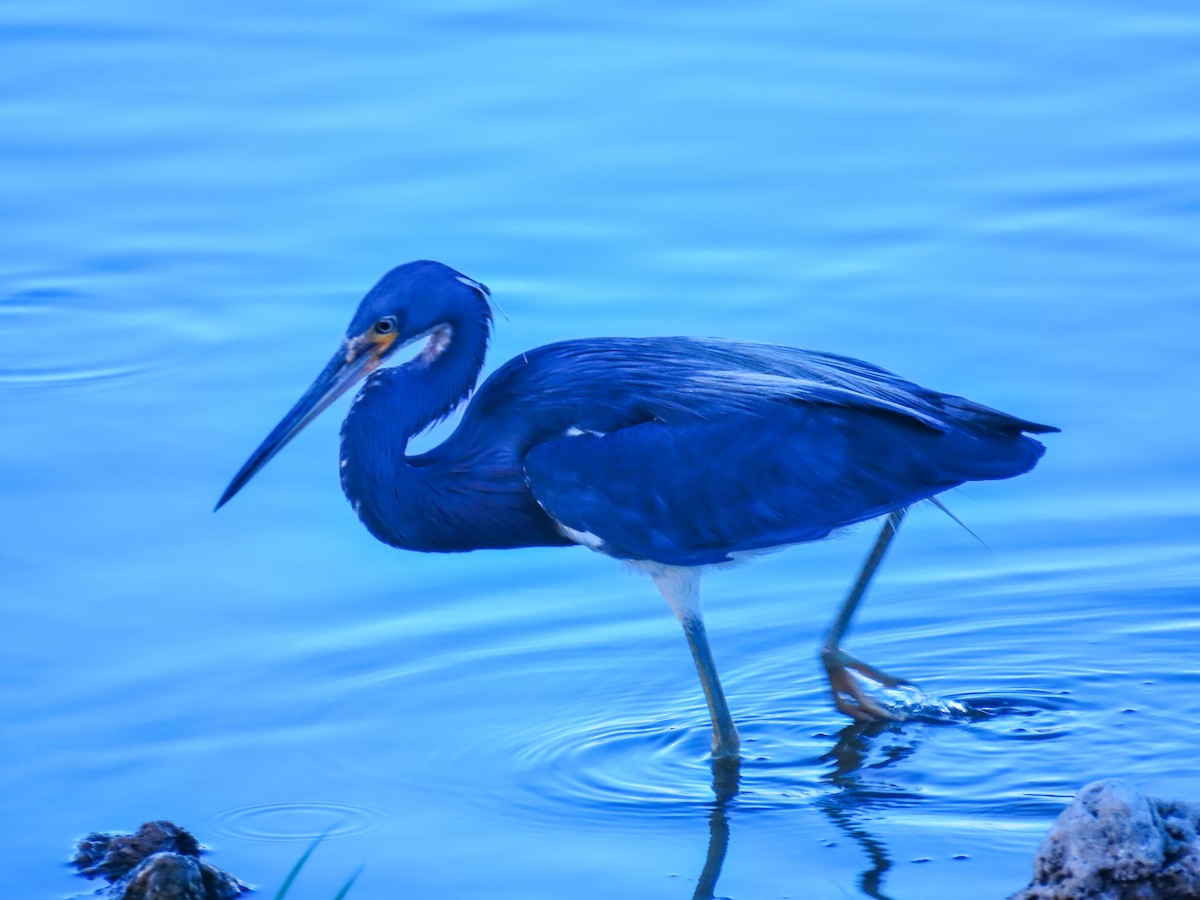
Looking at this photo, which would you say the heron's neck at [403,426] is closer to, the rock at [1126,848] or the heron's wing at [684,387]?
the heron's wing at [684,387]

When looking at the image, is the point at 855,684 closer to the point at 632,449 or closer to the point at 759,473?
the point at 759,473

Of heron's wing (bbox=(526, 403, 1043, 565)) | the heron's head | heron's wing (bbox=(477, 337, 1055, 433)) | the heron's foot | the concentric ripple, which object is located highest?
the heron's head

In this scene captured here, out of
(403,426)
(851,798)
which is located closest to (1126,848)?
(851,798)

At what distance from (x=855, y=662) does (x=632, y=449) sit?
38.2 inches

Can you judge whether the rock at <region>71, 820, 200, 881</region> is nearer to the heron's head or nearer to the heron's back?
the heron's head

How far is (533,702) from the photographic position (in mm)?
6285

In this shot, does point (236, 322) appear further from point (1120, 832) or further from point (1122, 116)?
point (1120, 832)

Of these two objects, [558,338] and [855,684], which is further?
[558,338]

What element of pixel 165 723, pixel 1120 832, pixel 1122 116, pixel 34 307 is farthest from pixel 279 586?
pixel 1122 116

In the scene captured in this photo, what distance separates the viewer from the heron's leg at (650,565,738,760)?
591 centimetres

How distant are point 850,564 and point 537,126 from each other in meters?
4.25

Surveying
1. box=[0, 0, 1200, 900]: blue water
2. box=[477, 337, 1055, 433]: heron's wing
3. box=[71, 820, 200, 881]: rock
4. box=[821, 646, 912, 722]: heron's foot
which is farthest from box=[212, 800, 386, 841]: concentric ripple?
box=[821, 646, 912, 722]: heron's foot

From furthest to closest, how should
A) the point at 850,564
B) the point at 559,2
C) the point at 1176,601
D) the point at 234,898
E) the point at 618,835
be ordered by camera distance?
the point at 559,2
the point at 850,564
the point at 1176,601
the point at 618,835
the point at 234,898

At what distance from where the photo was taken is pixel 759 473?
6113mm
